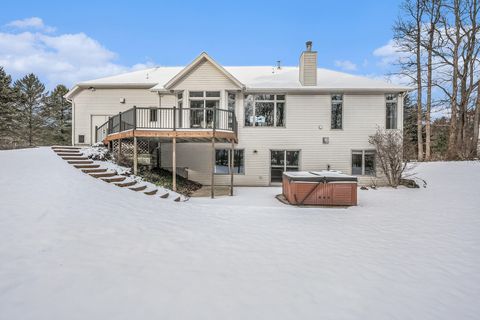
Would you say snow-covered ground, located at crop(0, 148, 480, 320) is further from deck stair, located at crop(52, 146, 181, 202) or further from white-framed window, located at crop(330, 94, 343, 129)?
white-framed window, located at crop(330, 94, 343, 129)

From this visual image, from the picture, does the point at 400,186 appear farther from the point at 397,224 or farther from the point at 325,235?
the point at 325,235

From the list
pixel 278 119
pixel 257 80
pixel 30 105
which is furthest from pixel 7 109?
pixel 278 119

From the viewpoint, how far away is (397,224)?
6812 millimetres

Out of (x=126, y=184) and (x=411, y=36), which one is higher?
(x=411, y=36)

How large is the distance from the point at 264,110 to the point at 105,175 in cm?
864

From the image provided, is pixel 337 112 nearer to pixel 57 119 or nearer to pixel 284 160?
pixel 284 160

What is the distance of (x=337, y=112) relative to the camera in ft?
46.1

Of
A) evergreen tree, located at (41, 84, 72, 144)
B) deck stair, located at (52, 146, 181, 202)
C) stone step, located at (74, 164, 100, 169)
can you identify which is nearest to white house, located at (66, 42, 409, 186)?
deck stair, located at (52, 146, 181, 202)

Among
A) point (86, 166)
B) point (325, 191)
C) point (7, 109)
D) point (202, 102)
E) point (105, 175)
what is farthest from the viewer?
point (7, 109)

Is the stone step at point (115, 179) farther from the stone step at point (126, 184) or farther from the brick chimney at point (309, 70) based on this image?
the brick chimney at point (309, 70)

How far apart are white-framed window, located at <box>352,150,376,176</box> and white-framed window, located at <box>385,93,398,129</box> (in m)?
1.81

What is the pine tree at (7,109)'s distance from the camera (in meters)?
29.2

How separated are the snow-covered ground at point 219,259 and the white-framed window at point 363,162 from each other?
5.94 metres

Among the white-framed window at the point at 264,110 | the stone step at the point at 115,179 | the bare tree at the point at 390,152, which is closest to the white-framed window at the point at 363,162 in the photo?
the bare tree at the point at 390,152
